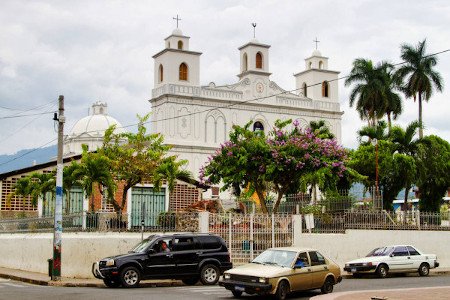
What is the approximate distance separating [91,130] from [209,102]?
61.0 ft

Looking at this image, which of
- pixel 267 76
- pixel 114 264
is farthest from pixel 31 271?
pixel 267 76

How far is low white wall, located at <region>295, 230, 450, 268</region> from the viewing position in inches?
1189

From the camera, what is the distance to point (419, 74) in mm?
58750

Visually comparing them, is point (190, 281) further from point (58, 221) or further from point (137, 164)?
point (137, 164)

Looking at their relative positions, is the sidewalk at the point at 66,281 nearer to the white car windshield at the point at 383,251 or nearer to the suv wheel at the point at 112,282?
the suv wheel at the point at 112,282

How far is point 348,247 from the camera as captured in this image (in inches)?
1217

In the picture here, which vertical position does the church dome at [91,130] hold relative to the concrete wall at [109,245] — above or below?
above

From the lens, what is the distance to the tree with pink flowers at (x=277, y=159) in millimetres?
35344

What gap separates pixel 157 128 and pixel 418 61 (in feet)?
87.5

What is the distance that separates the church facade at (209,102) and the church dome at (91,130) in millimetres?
10185

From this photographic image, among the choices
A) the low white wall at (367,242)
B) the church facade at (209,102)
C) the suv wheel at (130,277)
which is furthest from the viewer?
the church facade at (209,102)

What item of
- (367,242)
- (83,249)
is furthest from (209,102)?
(83,249)

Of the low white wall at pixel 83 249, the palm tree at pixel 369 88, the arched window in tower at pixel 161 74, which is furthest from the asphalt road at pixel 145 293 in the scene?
the arched window in tower at pixel 161 74

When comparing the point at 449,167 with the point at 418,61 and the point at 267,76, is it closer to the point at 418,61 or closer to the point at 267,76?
the point at 418,61
